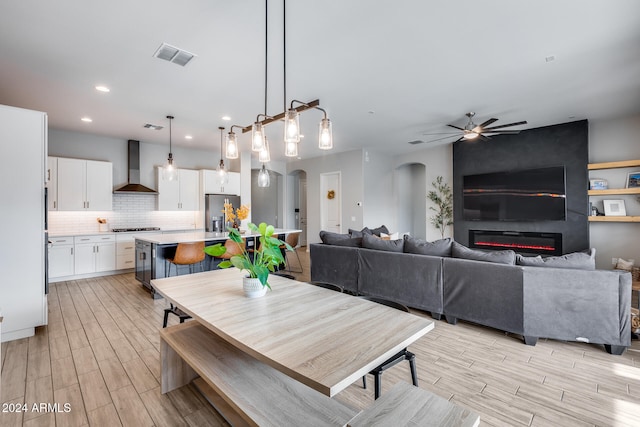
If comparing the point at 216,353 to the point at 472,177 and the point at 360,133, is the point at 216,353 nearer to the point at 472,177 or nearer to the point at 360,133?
the point at 360,133

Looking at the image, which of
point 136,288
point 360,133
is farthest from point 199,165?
point 360,133

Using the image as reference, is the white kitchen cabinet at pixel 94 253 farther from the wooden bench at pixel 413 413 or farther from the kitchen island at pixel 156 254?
the wooden bench at pixel 413 413

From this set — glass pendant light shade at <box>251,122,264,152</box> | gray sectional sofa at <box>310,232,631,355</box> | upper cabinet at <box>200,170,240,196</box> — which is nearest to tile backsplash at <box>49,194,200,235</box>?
upper cabinet at <box>200,170,240,196</box>

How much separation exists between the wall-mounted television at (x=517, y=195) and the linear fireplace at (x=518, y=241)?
1.04ft

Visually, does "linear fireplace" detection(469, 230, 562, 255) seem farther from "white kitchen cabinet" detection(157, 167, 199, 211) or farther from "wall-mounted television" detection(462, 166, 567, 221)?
"white kitchen cabinet" detection(157, 167, 199, 211)

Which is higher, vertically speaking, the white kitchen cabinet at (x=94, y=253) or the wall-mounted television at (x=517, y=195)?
the wall-mounted television at (x=517, y=195)

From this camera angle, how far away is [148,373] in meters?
2.35

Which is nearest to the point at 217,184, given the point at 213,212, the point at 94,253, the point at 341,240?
the point at 213,212

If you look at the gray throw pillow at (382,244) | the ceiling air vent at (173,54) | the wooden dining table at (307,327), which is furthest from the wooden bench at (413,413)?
the ceiling air vent at (173,54)

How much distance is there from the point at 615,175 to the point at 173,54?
7.23 m

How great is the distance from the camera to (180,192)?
22.6 ft

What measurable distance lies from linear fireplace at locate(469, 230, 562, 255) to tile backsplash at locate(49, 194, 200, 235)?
669 cm

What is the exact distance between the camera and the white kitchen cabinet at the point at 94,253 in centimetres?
541

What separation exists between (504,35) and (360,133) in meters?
3.51
